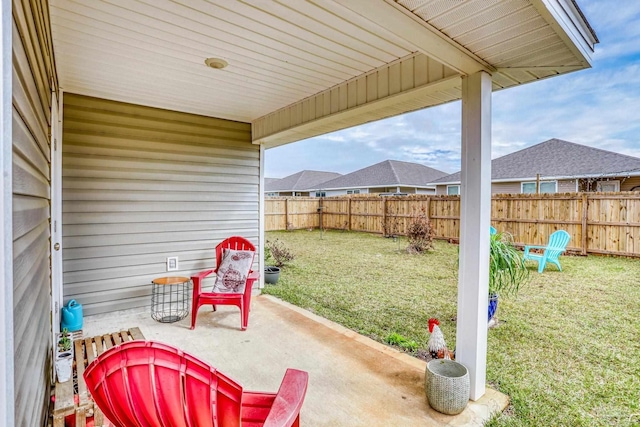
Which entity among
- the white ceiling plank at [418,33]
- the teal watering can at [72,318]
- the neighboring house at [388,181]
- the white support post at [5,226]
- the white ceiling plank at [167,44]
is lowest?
the teal watering can at [72,318]

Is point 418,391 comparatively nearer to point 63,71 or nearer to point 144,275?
point 144,275

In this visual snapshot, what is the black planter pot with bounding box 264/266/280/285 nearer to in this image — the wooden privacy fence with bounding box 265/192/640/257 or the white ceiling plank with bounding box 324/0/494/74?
the white ceiling plank with bounding box 324/0/494/74

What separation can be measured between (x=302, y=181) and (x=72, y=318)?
24.0 metres

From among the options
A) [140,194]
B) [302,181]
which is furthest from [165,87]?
[302,181]

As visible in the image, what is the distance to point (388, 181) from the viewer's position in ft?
62.6

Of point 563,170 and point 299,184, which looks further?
point 299,184

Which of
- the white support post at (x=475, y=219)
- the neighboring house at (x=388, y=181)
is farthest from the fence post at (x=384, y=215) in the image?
the white support post at (x=475, y=219)

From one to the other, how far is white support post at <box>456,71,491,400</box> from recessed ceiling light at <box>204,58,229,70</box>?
1.91m

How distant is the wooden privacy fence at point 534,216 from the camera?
23.4 ft

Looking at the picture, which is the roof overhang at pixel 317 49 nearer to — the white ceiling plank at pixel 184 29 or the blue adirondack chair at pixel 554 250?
the white ceiling plank at pixel 184 29

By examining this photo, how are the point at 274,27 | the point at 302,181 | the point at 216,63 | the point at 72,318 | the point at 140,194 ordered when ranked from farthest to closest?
the point at 302,181 < the point at 140,194 < the point at 72,318 < the point at 216,63 < the point at 274,27

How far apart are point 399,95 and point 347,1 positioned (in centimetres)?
129

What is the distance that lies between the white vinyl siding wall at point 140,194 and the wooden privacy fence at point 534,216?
729 cm

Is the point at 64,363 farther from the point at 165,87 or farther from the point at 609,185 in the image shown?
the point at 609,185
